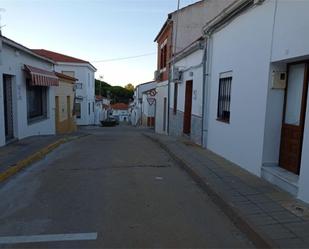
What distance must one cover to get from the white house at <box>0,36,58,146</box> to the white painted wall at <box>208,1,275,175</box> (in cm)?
678

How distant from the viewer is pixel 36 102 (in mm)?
16281

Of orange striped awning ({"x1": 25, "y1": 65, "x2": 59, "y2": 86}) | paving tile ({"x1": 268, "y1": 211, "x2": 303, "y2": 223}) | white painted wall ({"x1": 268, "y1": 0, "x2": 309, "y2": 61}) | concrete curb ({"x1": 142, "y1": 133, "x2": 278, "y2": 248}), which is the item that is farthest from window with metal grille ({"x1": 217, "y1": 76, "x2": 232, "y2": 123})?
orange striped awning ({"x1": 25, "y1": 65, "x2": 59, "y2": 86})

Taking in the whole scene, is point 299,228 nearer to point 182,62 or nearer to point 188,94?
point 188,94

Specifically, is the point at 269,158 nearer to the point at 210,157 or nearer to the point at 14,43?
the point at 210,157

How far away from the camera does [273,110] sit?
20.8 feet

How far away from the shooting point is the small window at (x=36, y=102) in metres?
14.9

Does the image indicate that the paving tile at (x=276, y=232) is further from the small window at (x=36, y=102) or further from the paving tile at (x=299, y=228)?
the small window at (x=36, y=102)

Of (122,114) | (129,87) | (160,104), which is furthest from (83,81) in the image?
(129,87)

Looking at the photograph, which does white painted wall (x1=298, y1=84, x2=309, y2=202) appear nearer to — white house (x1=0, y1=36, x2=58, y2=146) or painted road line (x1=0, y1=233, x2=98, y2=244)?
painted road line (x1=0, y1=233, x2=98, y2=244)

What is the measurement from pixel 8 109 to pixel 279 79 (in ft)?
31.0

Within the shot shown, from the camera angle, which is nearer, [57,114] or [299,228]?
[299,228]

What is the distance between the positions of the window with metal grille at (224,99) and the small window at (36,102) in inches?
332

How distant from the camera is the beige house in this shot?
2098 centimetres

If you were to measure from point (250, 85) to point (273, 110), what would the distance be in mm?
1027
